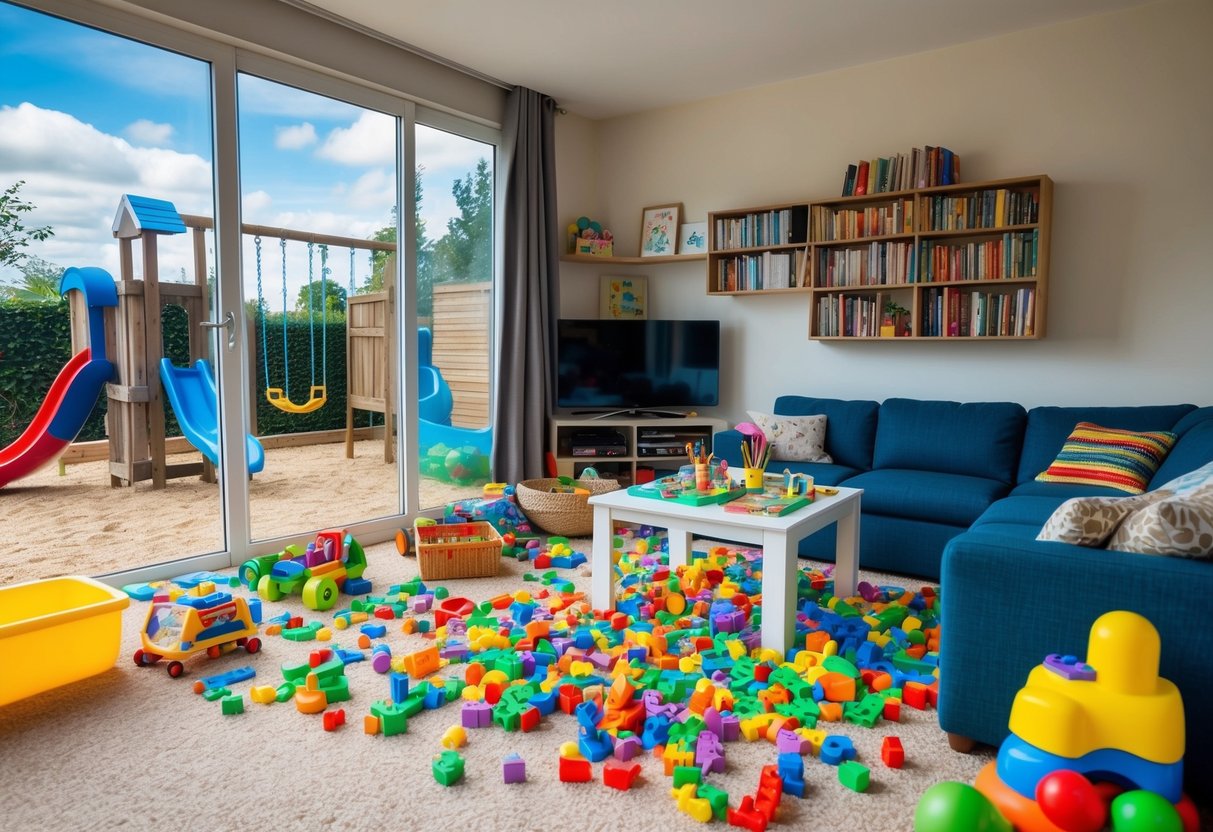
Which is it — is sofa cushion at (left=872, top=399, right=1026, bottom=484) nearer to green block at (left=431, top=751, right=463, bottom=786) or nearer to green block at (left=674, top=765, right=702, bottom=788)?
green block at (left=674, top=765, right=702, bottom=788)

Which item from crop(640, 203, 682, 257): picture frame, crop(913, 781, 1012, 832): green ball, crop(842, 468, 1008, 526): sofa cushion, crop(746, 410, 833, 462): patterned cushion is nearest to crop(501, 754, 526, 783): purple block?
crop(913, 781, 1012, 832): green ball

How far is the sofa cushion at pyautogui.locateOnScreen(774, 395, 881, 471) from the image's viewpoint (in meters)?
4.11

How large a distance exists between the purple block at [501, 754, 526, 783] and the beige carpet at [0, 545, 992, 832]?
2cm

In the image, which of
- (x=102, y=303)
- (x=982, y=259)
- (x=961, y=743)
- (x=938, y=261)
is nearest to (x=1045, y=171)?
(x=982, y=259)

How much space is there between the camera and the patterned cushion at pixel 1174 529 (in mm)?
1712

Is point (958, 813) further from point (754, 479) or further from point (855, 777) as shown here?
point (754, 479)

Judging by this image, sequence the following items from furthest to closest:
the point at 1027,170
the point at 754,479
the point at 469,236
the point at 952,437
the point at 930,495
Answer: the point at 469,236 → the point at 1027,170 → the point at 952,437 → the point at 930,495 → the point at 754,479

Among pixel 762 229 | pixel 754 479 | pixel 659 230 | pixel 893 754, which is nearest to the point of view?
pixel 893 754

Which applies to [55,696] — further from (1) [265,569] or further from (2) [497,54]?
(2) [497,54]

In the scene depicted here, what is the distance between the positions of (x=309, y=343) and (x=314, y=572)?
1.36m

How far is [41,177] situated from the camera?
303cm

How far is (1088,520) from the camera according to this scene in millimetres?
1850

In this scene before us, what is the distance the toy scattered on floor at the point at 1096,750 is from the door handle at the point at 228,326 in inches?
127

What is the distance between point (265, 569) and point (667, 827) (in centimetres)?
218
